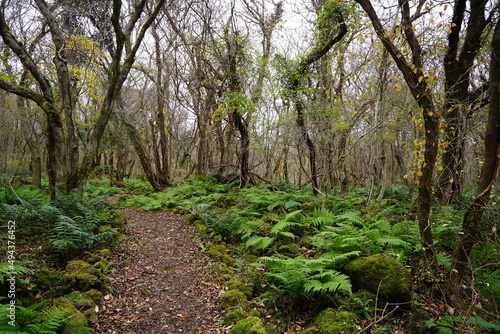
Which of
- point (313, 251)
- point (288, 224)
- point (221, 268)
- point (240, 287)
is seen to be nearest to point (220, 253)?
point (221, 268)

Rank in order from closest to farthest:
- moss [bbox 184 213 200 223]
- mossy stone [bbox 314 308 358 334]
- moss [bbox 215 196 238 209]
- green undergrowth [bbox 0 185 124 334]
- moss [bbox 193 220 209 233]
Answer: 1. green undergrowth [bbox 0 185 124 334]
2. mossy stone [bbox 314 308 358 334]
3. moss [bbox 193 220 209 233]
4. moss [bbox 184 213 200 223]
5. moss [bbox 215 196 238 209]

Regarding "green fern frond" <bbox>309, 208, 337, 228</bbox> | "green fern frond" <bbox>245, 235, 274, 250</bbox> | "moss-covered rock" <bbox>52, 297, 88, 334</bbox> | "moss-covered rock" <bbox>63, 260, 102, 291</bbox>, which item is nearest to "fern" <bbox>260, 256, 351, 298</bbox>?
"green fern frond" <bbox>245, 235, 274, 250</bbox>

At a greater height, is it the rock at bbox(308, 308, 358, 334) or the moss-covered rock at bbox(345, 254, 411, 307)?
the moss-covered rock at bbox(345, 254, 411, 307)

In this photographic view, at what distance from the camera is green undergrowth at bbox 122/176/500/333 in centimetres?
352

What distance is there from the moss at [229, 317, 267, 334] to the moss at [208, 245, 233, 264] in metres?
1.88

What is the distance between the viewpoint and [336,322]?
10.2 ft

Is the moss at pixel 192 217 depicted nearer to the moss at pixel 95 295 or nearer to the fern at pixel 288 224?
the fern at pixel 288 224

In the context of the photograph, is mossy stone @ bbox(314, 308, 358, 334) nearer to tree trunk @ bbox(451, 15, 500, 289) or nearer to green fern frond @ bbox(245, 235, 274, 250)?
tree trunk @ bbox(451, 15, 500, 289)

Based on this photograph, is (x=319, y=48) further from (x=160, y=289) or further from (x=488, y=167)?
(x=160, y=289)

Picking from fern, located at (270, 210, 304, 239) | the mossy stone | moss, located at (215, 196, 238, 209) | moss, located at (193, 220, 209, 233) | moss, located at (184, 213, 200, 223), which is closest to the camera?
the mossy stone

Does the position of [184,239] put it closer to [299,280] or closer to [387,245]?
[299,280]

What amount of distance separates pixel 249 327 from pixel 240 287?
1008mm

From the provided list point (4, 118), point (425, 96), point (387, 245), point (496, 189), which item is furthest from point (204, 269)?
point (4, 118)

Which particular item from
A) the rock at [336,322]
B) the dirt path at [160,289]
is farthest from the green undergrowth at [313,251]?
the dirt path at [160,289]
